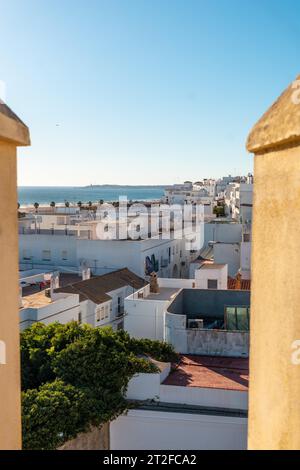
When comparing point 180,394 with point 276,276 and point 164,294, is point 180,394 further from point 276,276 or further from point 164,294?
point 276,276

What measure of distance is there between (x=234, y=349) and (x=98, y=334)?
15.2 ft

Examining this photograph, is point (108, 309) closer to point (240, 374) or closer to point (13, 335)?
point (240, 374)

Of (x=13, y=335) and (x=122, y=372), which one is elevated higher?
(x=13, y=335)

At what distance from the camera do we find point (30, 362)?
15.3 metres

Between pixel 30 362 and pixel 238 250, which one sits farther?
pixel 238 250

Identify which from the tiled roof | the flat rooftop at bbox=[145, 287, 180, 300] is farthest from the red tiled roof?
the tiled roof

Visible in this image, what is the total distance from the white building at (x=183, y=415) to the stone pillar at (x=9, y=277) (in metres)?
11.5

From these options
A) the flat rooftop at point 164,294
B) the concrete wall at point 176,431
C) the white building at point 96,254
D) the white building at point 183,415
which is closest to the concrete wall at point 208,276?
the flat rooftop at point 164,294

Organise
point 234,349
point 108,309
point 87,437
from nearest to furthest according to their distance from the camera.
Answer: point 87,437 → point 234,349 → point 108,309

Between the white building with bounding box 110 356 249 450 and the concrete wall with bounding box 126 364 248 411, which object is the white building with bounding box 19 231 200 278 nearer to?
the concrete wall with bounding box 126 364 248 411

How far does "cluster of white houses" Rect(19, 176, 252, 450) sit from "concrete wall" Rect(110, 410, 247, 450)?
0.03 m

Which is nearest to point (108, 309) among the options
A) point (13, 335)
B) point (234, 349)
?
point (234, 349)

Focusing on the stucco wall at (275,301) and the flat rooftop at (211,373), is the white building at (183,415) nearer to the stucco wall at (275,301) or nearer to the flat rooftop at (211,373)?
the flat rooftop at (211,373)

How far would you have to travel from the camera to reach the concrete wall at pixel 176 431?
1388 centimetres
